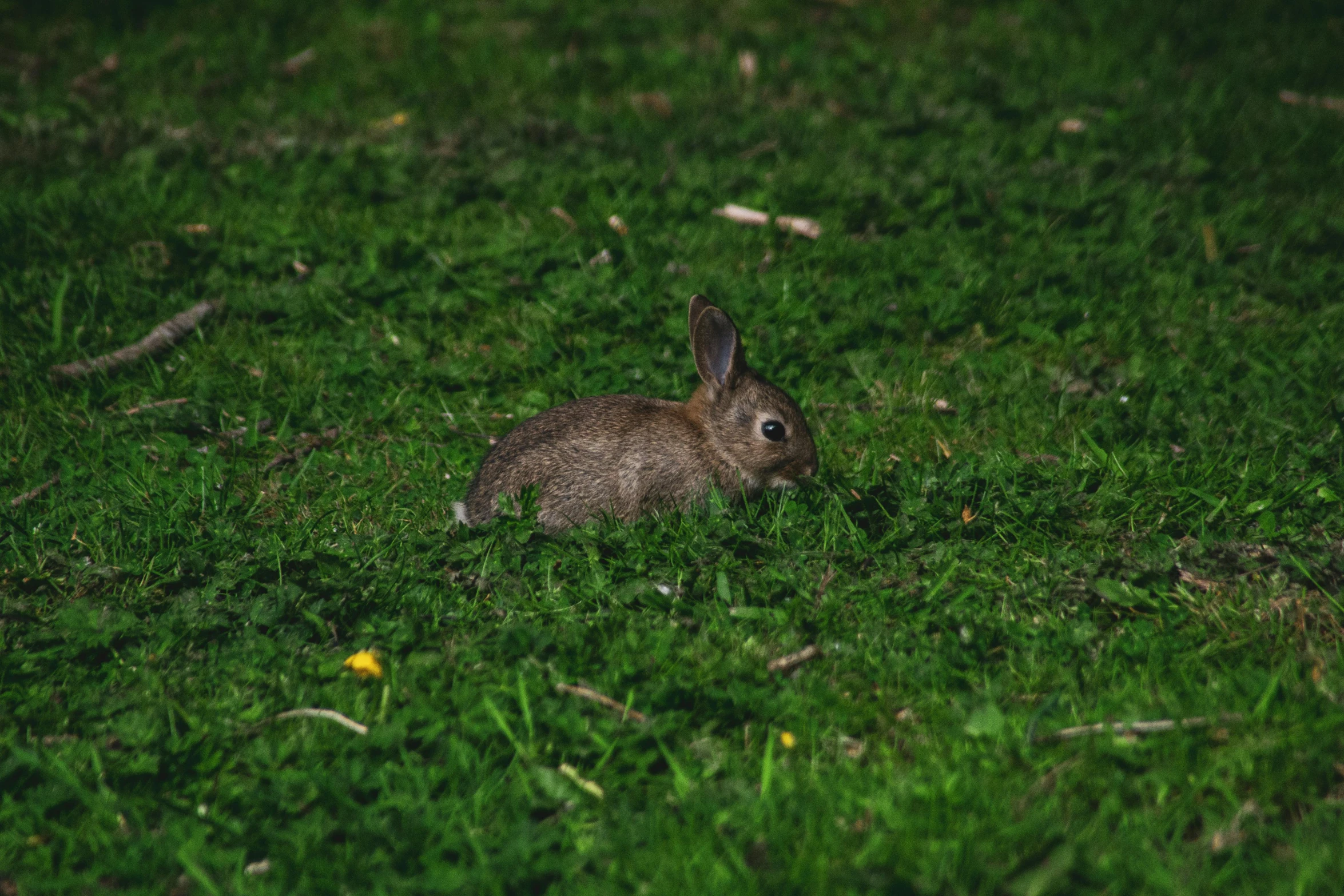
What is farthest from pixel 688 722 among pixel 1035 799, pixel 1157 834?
pixel 1157 834

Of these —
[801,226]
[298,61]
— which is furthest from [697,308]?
[298,61]

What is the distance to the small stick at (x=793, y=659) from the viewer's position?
4.11 m

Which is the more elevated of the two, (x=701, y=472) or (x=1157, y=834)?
(x=1157, y=834)

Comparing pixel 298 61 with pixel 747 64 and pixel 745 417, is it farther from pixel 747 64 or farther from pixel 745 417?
pixel 745 417

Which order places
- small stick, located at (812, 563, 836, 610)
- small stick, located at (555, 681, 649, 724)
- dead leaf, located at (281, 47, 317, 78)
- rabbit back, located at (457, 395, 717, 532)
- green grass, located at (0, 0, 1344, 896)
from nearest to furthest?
green grass, located at (0, 0, 1344, 896)
small stick, located at (555, 681, 649, 724)
small stick, located at (812, 563, 836, 610)
rabbit back, located at (457, 395, 717, 532)
dead leaf, located at (281, 47, 317, 78)

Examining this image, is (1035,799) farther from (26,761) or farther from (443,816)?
(26,761)

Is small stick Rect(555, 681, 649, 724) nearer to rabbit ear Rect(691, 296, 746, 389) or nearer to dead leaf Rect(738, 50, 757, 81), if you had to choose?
rabbit ear Rect(691, 296, 746, 389)

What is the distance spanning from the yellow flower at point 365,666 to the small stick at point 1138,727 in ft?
7.64

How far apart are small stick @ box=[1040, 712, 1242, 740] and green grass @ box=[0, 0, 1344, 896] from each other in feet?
0.10

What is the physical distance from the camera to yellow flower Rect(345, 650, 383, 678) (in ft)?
13.4

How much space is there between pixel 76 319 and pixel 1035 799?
19.6 feet

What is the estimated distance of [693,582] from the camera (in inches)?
182

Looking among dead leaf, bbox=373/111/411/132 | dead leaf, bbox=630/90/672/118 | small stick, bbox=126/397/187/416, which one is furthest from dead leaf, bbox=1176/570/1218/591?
dead leaf, bbox=373/111/411/132

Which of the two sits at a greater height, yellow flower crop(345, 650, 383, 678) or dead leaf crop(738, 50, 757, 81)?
dead leaf crop(738, 50, 757, 81)
